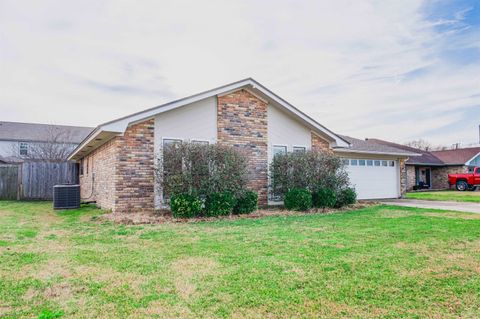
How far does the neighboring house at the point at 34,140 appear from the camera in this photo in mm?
27837

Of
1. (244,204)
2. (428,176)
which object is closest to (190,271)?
(244,204)

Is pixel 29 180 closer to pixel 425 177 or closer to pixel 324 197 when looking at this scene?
pixel 324 197

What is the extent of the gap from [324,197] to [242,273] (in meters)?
7.99

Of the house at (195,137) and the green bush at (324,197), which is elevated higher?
the house at (195,137)

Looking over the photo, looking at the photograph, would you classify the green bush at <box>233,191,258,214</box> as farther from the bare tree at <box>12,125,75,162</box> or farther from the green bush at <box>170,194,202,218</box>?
the bare tree at <box>12,125,75,162</box>

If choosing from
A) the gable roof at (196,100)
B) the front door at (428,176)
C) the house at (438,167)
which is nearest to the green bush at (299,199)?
the gable roof at (196,100)

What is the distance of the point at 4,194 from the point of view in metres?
16.9

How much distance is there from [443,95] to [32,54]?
19323 millimetres

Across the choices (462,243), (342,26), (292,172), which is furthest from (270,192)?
(462,243)

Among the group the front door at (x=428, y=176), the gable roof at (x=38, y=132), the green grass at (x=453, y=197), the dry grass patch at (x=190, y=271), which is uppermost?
the gable roof at (x=38, y=132)

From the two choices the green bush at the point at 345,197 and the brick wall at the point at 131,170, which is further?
the green bush at the point at 345,197

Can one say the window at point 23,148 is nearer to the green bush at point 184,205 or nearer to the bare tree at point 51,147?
the bare tree at point 51,147

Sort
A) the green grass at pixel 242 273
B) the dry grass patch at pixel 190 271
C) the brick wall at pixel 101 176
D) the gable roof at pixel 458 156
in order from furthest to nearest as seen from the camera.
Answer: the gable roof at pixel 458 156 < the brick wall at pixel 101 176 < the dry grass patch at pixel 190 271 < the green grass at pixel 242 273

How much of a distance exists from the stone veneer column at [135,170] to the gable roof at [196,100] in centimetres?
36
